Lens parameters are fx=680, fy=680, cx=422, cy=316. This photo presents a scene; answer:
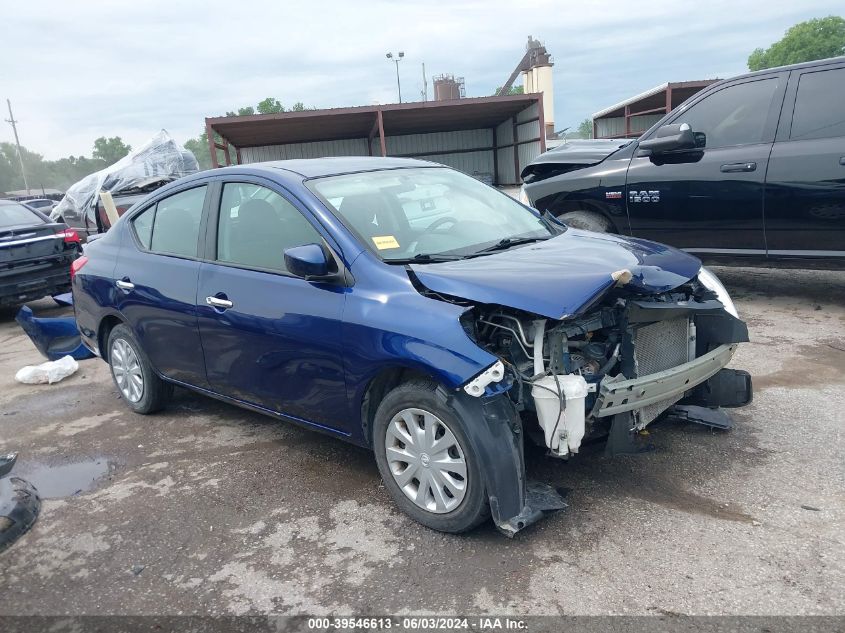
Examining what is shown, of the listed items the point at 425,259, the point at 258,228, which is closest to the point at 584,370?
the point at 425,259

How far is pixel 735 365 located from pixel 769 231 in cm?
165

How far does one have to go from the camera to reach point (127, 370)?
4.89 m

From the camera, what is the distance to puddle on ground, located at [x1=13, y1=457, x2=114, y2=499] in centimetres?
383

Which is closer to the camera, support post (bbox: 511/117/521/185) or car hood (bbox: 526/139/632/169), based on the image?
car hood (bbox: 526/139/632/169)

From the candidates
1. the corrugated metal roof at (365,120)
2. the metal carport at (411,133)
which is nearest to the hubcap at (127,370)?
the metal carport at (411,133)

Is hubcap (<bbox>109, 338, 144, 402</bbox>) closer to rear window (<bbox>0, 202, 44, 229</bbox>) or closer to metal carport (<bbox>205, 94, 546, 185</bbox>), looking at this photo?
rear window (<bbox>0, 202, 44, 229</bbox>)

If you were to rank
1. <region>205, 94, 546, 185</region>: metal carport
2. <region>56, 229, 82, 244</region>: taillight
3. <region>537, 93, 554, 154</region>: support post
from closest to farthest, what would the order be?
<region>56, 229, 82, 244</region>: taillight, <region>205, 94, 546, 185</region>: metal carport, <region>537, 93, 554, 154</region>: support post

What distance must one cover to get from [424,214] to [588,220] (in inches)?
142

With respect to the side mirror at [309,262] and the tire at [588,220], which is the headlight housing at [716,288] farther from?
the tire at [588,220]

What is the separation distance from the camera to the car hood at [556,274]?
109 inches

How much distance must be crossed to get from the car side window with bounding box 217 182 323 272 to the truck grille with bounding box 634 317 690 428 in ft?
5.44

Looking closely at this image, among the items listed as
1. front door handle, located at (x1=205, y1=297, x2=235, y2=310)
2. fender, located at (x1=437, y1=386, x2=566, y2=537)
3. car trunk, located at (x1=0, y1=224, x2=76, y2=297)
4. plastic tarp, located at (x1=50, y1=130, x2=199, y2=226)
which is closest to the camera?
fender, located at (x1=437, y1=386, x2=566, y2=537)

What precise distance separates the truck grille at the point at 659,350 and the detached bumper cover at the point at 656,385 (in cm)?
10

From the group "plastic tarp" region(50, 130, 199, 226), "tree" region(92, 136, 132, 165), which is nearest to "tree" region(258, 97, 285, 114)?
"tree" region(92, 136, 132, 165)
